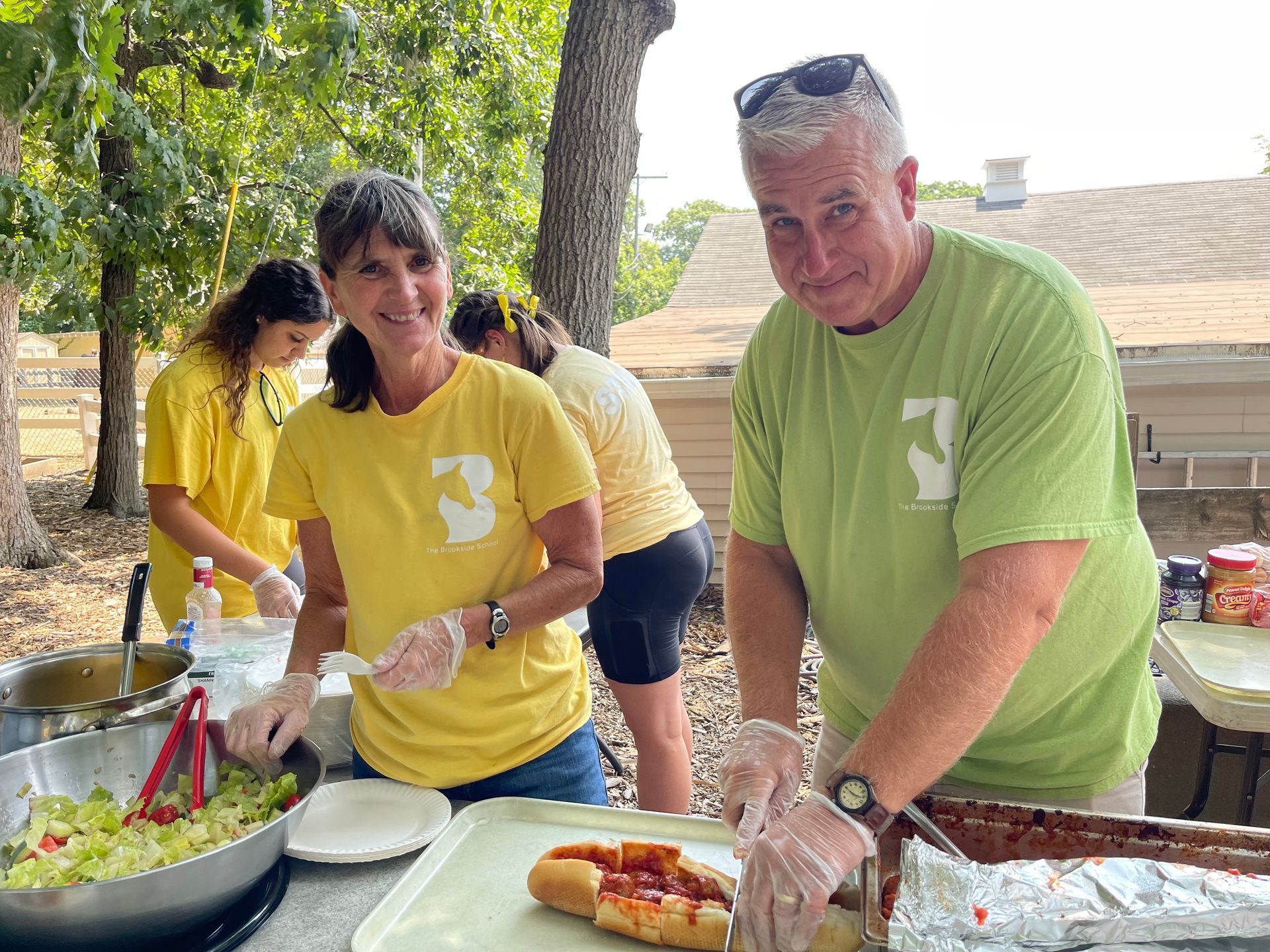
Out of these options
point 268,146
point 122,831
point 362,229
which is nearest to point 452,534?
point 362,229

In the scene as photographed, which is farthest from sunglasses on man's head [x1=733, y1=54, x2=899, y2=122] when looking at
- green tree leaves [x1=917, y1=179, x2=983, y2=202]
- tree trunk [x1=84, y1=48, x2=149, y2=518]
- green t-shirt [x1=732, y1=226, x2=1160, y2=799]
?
green tree leaves [x1=917, y1=179, x2=983, y2=202]

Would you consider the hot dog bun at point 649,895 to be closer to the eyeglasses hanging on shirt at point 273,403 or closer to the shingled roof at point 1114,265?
the eyeglasses hanging on shirt at point 273,403

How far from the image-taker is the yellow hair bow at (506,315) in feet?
10.8

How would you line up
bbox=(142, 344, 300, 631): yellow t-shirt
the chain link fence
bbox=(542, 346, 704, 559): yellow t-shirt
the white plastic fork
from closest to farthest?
1. the white plastic fork
2. bbox=(142, 344, 300, 631): yellow t-shirt
3. bbox=(542, 346, 704, 559): yellow t-shirt
4. the chain link fence

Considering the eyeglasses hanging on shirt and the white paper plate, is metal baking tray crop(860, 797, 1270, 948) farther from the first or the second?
the eyeglasses hanging on shirt

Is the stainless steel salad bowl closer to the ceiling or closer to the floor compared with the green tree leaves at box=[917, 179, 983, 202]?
closer to the floor

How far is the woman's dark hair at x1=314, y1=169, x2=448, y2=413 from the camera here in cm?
183

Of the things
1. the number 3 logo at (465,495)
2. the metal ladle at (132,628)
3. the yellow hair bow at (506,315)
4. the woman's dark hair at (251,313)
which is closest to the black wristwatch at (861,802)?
the number 3 logo at (465,495)

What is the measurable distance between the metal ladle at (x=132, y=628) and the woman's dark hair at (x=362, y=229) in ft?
1.78

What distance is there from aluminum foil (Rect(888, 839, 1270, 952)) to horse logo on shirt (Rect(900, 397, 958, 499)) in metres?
0.55

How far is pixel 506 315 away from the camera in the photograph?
129 inches

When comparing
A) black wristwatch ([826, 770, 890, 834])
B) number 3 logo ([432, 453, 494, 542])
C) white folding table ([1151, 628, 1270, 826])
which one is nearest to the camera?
black wristwatch ([826, 770, 890, 834])

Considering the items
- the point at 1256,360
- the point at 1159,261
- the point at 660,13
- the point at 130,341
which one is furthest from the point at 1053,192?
the point at 130,341

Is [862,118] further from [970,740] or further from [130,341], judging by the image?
[130,341]
